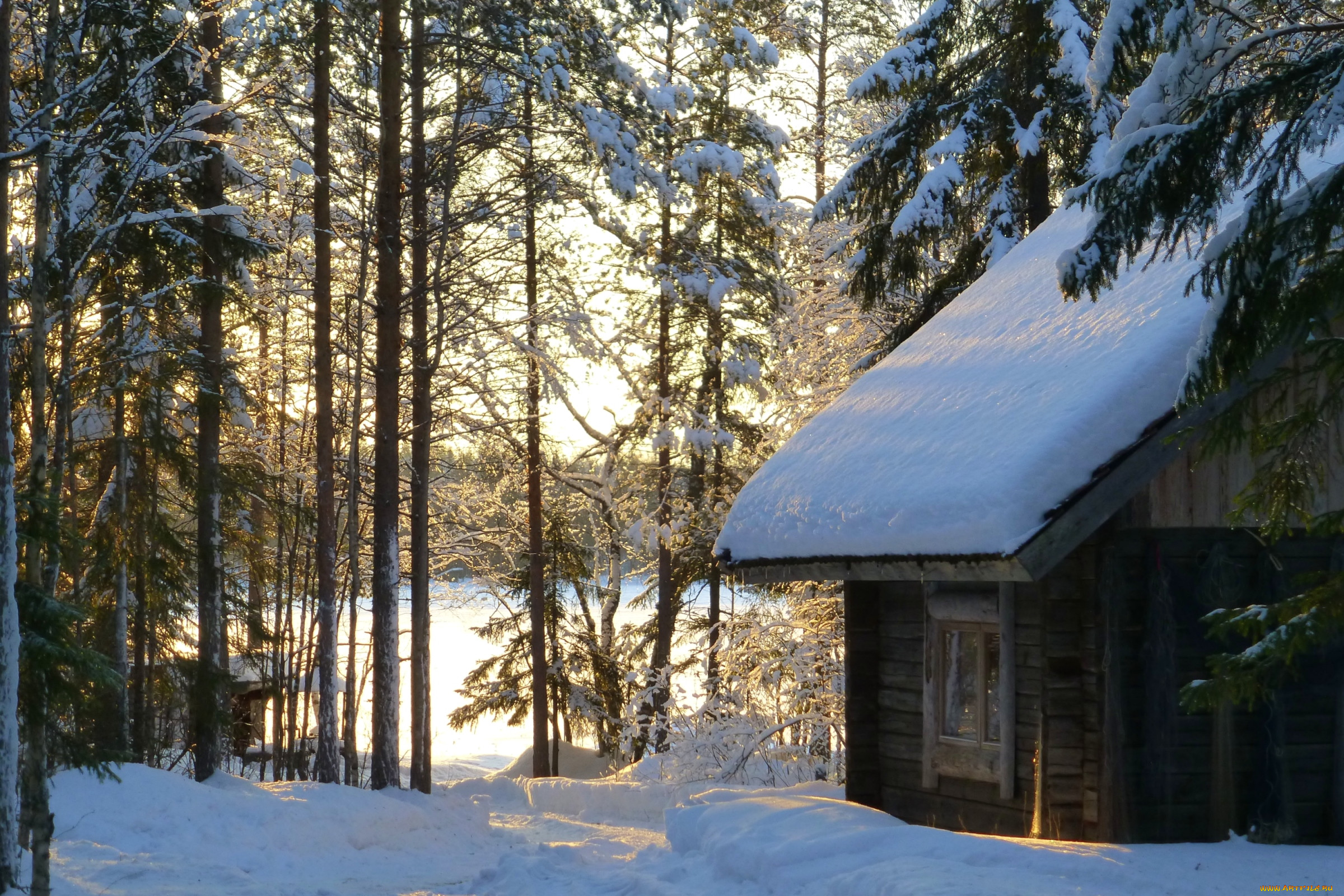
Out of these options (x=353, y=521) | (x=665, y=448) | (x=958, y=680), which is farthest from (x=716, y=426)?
(x=958, y=680)

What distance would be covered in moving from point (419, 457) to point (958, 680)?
12.0 m

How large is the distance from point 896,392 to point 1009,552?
13.5ft

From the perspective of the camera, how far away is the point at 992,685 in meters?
9.88

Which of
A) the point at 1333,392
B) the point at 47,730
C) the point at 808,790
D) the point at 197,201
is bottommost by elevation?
the point at 808,790

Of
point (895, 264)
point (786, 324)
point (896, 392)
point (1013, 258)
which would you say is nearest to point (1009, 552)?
point (896, 392)

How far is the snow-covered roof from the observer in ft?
26.2

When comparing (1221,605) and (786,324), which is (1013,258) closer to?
(1221,605)

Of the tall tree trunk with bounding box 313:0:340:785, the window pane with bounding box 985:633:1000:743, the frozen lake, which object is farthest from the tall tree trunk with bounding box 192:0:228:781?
the window pane with bounding box 985:633:1000:743

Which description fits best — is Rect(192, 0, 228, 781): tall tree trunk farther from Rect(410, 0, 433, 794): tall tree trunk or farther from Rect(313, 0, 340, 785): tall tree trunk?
Rect(410, 0, 433, 794): tall tree trunk

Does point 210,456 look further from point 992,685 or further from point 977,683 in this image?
point 992,685

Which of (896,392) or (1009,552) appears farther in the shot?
(896,392)

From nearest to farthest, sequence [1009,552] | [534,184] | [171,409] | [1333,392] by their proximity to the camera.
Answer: [1333,392] → [1009,552] → [171,409] → [534,184]

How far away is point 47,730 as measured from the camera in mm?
9812

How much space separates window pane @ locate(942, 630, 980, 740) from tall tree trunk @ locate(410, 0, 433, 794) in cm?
1031
